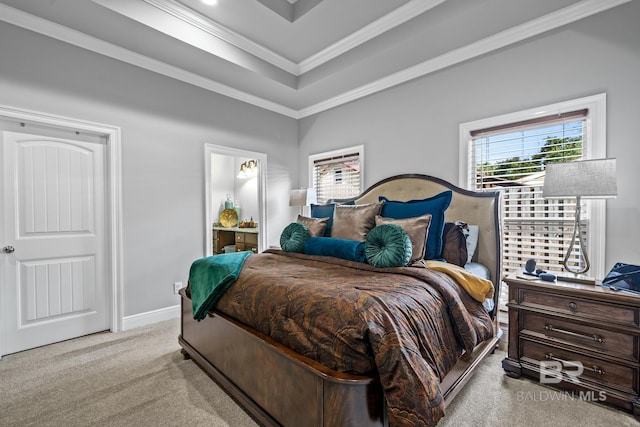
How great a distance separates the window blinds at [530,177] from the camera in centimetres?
241

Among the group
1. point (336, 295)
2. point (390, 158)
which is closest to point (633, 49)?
point (390, 158)

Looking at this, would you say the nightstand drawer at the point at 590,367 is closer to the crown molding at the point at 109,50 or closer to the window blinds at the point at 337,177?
the window blinds at the point at 337,177

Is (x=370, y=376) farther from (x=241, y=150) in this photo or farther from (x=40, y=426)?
(x=241, y=150)

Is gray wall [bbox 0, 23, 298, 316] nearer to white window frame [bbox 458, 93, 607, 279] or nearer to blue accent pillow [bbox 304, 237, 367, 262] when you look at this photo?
blue accent pillow [bbox 304, 237, 367, 262]

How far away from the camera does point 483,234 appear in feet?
8.63

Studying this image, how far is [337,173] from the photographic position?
14.0 ft

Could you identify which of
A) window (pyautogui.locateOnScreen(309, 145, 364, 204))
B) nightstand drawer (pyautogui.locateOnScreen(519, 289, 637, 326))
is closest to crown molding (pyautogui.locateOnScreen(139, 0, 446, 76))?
window (pyautogui.locateOnScreen(309, 145, 364, 204))

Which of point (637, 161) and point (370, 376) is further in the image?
point (637, 161)

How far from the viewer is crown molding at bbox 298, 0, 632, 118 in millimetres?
2289

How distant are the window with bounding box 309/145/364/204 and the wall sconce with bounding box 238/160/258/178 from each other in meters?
1.88

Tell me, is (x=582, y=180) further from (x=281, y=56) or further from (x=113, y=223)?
(x=113, y=223)

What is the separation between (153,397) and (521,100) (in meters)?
3.71

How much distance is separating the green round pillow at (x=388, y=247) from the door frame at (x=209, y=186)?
2.30m

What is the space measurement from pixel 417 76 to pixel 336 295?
9.50 feet
